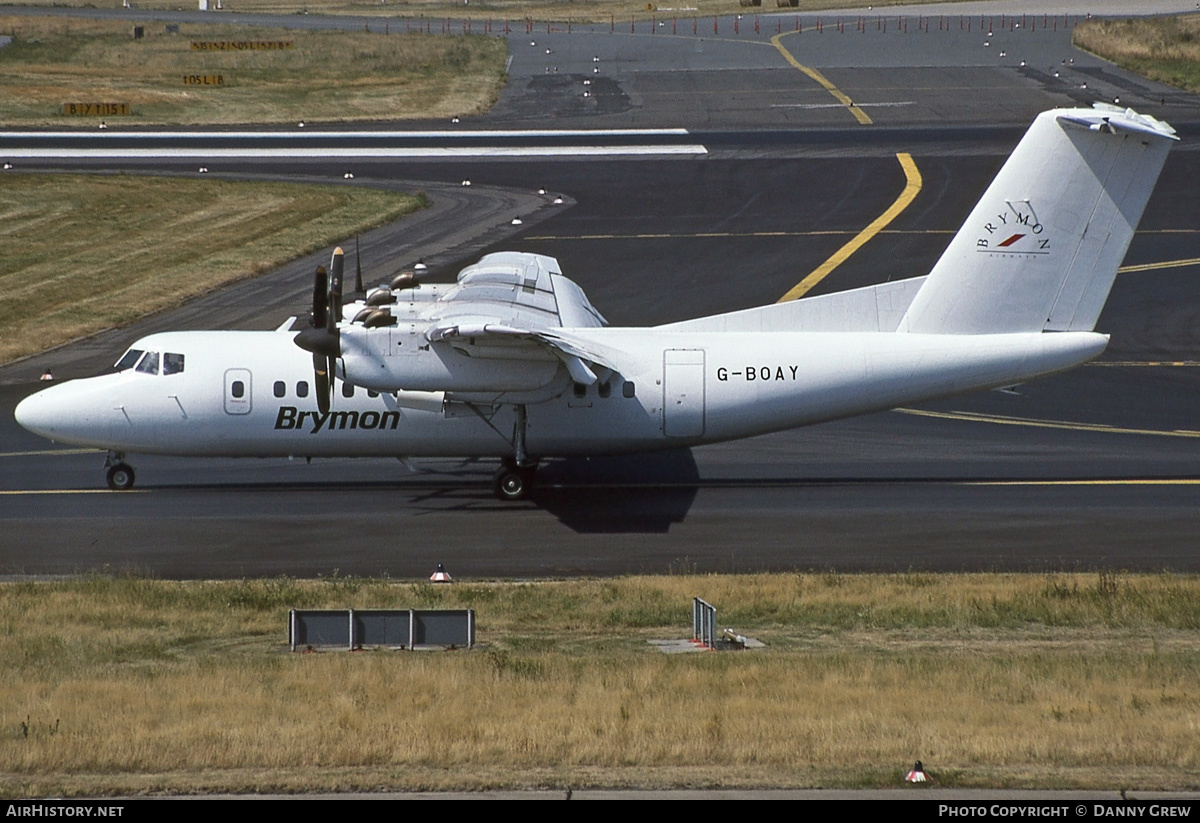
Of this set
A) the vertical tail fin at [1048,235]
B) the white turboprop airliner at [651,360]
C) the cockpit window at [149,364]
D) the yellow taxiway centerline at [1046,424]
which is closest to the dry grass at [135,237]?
the cockpit window at [149,364]

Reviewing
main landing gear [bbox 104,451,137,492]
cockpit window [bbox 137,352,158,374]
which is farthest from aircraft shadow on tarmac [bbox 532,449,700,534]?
main landing gear [bbox 104,451,137,492]

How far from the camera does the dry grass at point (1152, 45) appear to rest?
7681cm

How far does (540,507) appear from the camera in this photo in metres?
26.6

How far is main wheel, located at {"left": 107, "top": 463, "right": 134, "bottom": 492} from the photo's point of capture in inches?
1091

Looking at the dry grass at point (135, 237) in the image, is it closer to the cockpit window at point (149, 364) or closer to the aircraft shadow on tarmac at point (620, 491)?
the cockpit window at point (149, 364)

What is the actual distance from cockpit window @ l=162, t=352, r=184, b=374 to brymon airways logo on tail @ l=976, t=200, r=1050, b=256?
15010mm

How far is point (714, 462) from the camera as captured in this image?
29.5 metres

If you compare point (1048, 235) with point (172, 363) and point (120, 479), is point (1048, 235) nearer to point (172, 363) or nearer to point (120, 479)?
point (172, 363)

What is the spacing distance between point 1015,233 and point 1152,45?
69384 mm

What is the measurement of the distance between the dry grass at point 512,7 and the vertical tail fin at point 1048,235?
95661mm

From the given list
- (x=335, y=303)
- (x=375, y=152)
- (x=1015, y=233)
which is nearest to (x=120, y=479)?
(x=335, y=303)

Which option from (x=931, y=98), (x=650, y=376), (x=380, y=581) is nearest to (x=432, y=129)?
(x=931, y=98)

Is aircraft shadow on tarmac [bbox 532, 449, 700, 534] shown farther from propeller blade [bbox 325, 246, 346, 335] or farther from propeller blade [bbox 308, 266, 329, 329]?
propeller blade [bbox 308, 266, 329, 329]
